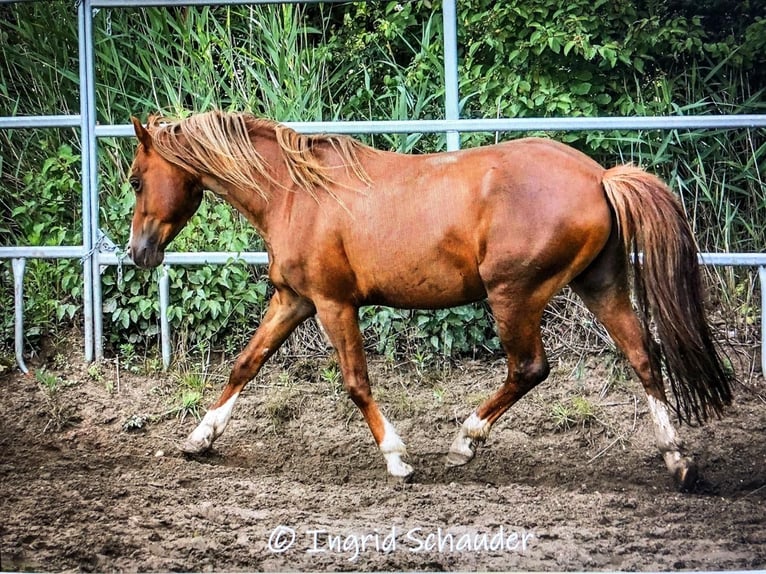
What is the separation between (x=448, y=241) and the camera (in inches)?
142

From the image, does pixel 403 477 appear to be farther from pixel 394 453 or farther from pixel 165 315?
pixel 165 315

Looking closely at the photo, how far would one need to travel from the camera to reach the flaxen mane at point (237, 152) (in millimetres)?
3801

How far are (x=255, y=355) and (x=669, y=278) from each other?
69.4 inches

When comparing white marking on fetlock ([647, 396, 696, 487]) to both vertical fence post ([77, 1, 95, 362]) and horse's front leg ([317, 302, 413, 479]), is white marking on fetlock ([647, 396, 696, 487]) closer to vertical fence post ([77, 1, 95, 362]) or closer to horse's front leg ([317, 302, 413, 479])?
horse's front leg ([317, 302, 413, 479])

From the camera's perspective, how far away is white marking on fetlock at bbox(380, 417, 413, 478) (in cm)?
378

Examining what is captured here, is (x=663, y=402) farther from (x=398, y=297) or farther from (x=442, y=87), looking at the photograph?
(x=442, y=87)

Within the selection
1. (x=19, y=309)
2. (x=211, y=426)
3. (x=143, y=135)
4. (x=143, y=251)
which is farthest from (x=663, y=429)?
(x=19, y=309)

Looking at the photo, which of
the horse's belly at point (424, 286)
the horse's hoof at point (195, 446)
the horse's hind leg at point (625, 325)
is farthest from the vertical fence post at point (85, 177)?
the horse's hind leg at point (625, 325)

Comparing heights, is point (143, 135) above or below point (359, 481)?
above

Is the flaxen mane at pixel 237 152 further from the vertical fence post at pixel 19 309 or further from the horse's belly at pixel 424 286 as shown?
the vertical fence post at pixel 19 309

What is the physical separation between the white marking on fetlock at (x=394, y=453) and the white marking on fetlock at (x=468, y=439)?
20 cm

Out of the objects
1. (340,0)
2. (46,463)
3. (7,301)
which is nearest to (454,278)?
(340,0)

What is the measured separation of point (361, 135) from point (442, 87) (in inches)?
20.4

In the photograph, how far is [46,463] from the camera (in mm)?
4062
